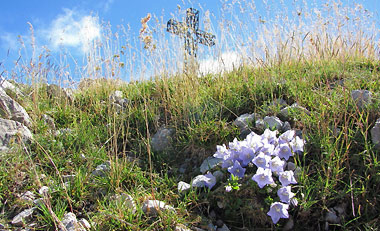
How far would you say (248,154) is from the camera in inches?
89.9

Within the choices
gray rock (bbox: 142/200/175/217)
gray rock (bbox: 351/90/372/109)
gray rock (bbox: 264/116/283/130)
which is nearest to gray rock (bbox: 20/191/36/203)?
gray rock (bbox: 142/200/175/217)

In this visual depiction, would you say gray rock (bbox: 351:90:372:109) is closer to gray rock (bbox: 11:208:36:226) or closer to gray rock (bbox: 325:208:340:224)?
gray rock (bbox: 325:208:340:224)

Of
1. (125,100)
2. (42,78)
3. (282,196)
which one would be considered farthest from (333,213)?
(42,78)

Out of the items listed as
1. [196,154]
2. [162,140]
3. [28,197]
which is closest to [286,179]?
[196,154]

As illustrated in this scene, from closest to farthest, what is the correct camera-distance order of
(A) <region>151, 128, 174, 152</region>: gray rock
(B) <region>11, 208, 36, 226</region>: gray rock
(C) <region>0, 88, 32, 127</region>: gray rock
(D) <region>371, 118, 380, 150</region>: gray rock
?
(B) <region>11, 208, 36, 226</region>: gray rock → (D) <region>371, 118, 380, 150</region>: gray rock → (A) <region>151, 128, 174, 152</region>: gray rock → (C) <region>0, 88, 32, 127</region>: gray rock

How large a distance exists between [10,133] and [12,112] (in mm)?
394

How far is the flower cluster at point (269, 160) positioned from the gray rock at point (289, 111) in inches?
20.5

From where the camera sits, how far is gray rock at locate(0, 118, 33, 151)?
3.08 m

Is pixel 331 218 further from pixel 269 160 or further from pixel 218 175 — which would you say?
pixel 218 175

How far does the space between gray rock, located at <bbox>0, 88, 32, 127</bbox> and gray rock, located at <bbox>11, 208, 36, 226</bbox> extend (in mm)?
1444

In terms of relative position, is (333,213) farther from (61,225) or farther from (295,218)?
(61,225)

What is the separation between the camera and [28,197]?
7.93 feet

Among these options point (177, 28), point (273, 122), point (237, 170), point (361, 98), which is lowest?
point (237, 170)

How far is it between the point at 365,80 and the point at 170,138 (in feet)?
7.48
